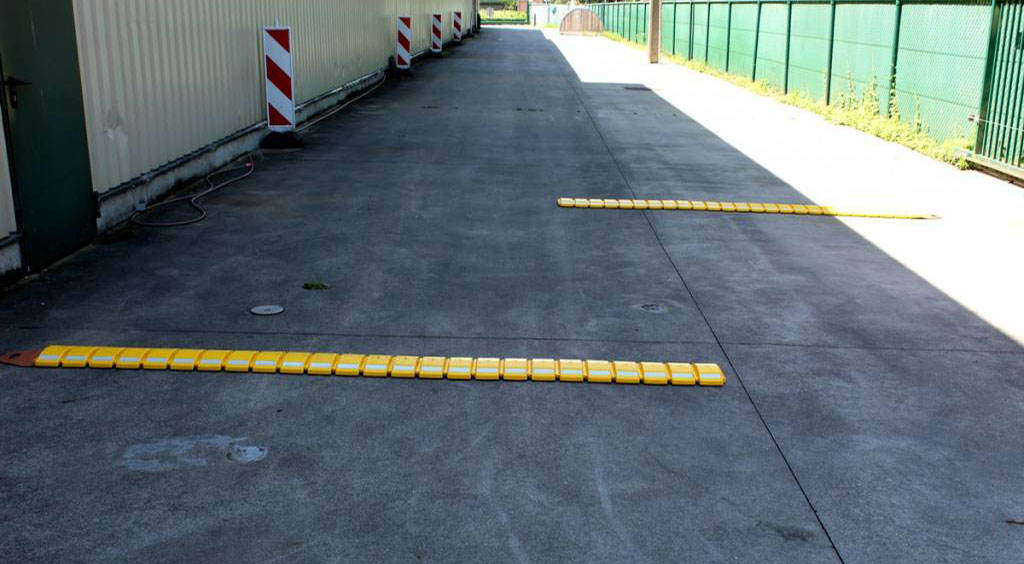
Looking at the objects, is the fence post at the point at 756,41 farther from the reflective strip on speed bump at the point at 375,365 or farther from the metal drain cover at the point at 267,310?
the reflective strip on speed bump at the point at 375,365

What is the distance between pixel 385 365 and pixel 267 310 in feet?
4.19

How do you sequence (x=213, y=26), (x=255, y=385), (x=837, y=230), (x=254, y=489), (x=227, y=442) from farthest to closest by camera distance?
(x=213, y=26) < (x=837, y=230) < (x=255, y=385) < (x=227, y=442) < (x=254, y=489)

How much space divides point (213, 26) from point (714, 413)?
26.8 feet

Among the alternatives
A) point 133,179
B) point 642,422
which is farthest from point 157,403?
point 133,179

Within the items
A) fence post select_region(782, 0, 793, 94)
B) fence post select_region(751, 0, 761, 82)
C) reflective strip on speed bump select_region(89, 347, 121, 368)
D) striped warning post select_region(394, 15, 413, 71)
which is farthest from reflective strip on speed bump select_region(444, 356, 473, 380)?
striped warning post select_region(394, 15, 413, 71)

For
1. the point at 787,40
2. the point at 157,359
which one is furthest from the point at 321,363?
the point at 787,40

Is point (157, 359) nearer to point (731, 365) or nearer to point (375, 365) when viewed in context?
point (375, 365)

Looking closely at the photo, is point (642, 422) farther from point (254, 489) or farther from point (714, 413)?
point (254, 489)

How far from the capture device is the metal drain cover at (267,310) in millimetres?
5842

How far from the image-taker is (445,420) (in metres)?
4.38

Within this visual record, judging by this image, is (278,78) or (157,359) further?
(278,78)

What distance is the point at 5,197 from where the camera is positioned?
6191 millimetres

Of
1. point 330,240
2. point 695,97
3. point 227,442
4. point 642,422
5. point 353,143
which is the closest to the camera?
point 227,442

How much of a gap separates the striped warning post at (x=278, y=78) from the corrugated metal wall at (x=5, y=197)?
6.28m
